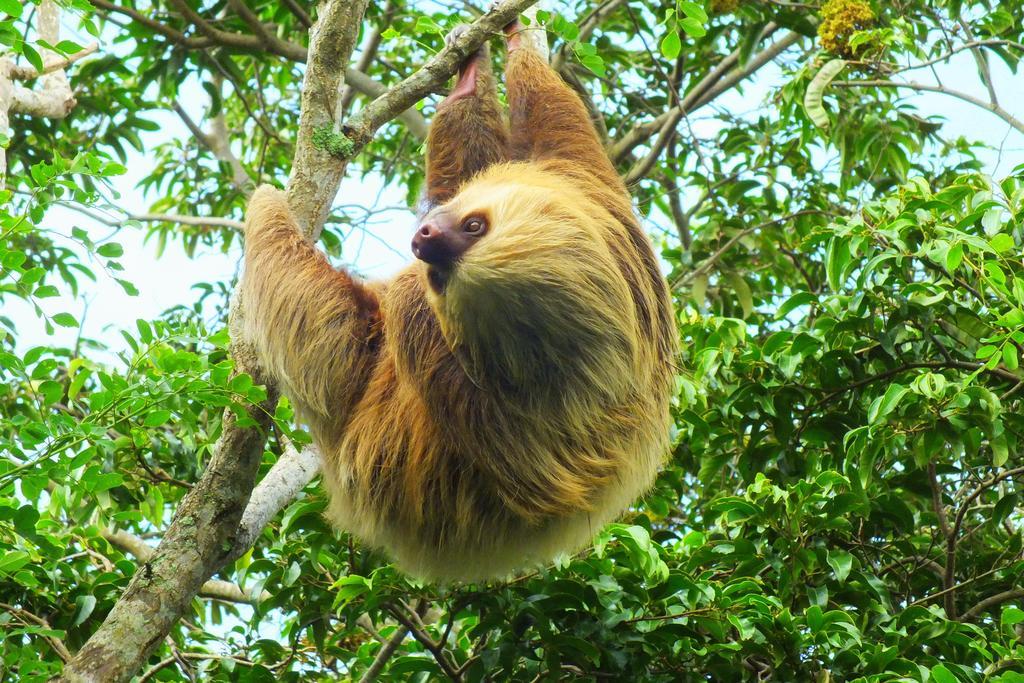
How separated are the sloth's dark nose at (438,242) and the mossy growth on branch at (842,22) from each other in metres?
3.96

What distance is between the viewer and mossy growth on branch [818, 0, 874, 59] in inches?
293

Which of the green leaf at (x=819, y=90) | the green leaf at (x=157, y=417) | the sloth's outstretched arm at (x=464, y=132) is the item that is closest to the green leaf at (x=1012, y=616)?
the sloth's outstretched arm at (x=464, y=132)

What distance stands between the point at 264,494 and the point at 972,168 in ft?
19.9

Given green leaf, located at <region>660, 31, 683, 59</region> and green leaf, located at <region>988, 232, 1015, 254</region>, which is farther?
green leaf, located at <region>660, 31, 683, 59</region>

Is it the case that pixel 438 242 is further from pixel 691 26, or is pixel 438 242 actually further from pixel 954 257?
pixel 954 257

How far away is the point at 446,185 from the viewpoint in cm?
617

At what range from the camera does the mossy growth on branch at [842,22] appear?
7438mm

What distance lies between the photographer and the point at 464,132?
6.20 metres

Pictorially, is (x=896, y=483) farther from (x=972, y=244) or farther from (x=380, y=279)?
(x=380, y=279)

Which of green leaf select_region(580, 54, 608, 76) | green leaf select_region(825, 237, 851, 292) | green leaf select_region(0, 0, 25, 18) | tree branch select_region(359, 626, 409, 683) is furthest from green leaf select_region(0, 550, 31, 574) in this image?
green leaf select_region(825, 237, 851, 292)

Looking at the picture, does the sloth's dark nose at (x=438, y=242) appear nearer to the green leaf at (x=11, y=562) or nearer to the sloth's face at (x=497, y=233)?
the sloth's face at (x=497, y=233)

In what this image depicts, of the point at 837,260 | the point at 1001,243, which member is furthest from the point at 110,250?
the point at 1001,243

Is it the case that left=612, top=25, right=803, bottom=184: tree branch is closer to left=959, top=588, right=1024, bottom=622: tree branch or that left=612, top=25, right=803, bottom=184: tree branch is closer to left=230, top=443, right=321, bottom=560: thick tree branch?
left=230, top=443, right=321, bottom=560: thick tree branch

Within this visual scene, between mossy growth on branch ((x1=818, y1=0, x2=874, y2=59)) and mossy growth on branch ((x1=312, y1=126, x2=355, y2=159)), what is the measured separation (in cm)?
399
